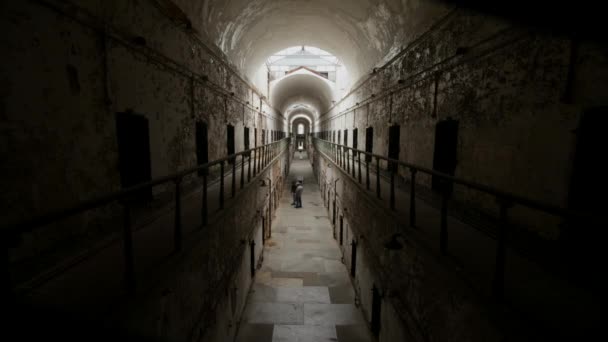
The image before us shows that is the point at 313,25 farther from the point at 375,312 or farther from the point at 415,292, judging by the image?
the point at 415,292

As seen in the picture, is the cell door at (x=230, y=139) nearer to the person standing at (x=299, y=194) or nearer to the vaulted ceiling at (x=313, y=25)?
the vaulted ceiling at (x=313, y=25)

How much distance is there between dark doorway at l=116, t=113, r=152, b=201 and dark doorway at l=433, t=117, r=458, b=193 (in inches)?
207

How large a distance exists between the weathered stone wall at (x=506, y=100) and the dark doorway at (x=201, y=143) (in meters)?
5.26

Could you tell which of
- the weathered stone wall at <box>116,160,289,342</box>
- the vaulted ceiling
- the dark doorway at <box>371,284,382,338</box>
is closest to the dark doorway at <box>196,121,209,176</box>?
the weathered stone wall at <box>116,160,289,342</box>

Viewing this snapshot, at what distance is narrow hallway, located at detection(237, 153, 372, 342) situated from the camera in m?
7.11

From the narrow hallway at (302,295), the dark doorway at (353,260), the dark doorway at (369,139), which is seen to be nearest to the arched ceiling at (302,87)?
the dark doorway at (369,139)

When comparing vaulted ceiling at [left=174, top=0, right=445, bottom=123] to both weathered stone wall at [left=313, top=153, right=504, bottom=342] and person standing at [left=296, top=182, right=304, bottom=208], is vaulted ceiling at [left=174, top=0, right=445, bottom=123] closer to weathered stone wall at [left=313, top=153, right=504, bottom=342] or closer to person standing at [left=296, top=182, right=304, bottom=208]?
weathered stone wall at [left=313, top=153, right=504, bottom=342]

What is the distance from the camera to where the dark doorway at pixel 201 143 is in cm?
759

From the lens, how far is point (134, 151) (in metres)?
4.92

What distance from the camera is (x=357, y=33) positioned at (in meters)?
10.1

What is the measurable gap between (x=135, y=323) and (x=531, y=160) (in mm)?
4404

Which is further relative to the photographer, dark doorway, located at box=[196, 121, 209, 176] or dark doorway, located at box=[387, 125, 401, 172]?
dark doorway, located at box=[387, 125, 401, 172]

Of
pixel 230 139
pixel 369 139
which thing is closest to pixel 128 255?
pixel 230 139

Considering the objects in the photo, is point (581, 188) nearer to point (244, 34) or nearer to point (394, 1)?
point (394, 1)
